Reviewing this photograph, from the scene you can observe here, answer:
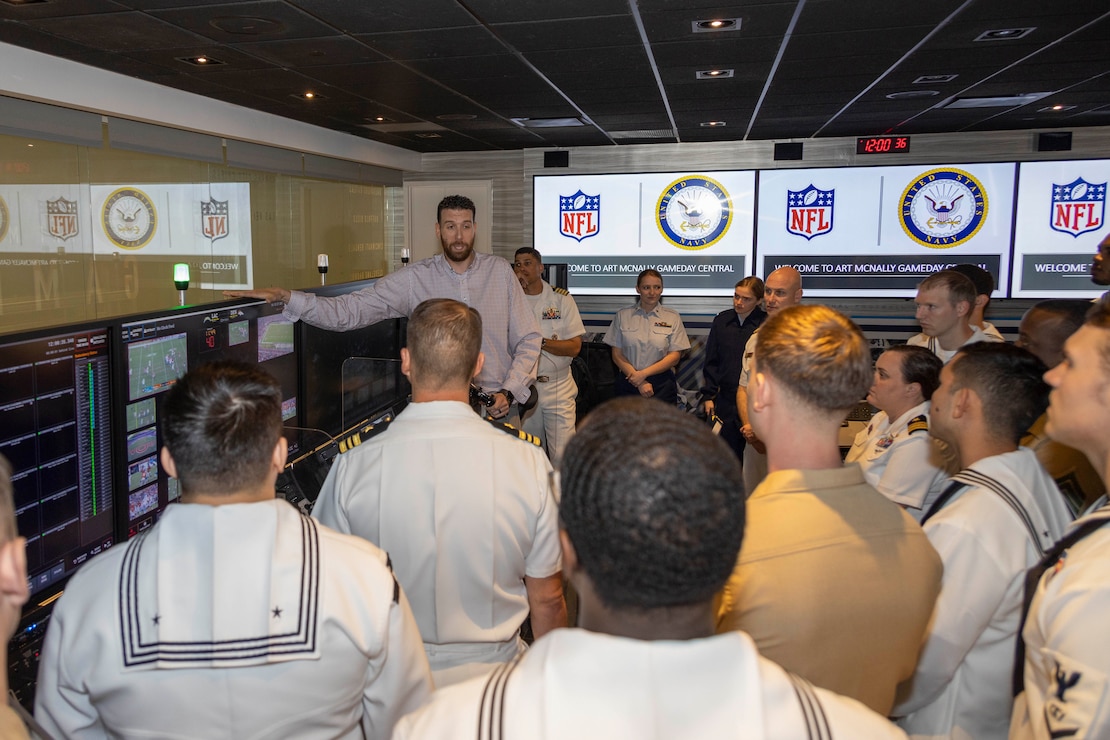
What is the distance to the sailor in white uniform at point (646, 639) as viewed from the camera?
699mm

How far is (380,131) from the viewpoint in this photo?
6.92 meters

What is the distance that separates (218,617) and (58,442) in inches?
41.2

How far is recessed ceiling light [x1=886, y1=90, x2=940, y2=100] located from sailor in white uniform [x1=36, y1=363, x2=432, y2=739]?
516 centimetres

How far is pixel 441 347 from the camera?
1.85 m

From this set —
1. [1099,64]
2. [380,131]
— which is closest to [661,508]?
[1099,64]

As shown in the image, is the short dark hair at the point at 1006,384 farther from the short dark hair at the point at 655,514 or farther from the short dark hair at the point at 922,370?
the short dark hair at the point at 655,514

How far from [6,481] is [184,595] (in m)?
0.32

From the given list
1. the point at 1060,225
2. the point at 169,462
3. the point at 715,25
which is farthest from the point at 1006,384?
the point at 1060,225

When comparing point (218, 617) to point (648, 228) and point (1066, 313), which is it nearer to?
point (1066, 313)

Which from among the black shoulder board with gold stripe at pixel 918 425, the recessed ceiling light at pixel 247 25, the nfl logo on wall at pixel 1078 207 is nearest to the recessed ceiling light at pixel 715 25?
the recessed ceiling light at pixel 247 25

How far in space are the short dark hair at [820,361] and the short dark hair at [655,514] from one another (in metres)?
0.62

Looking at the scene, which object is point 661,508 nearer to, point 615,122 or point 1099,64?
point 1099,64

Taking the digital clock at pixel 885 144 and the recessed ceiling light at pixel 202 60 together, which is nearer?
the recessed ceiling light at pixel 202 60

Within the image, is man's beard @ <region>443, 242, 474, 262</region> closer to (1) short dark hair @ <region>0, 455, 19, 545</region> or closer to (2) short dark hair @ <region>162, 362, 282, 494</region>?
(2) short dark hair @ <region>162, 362, 282, 494</region>
